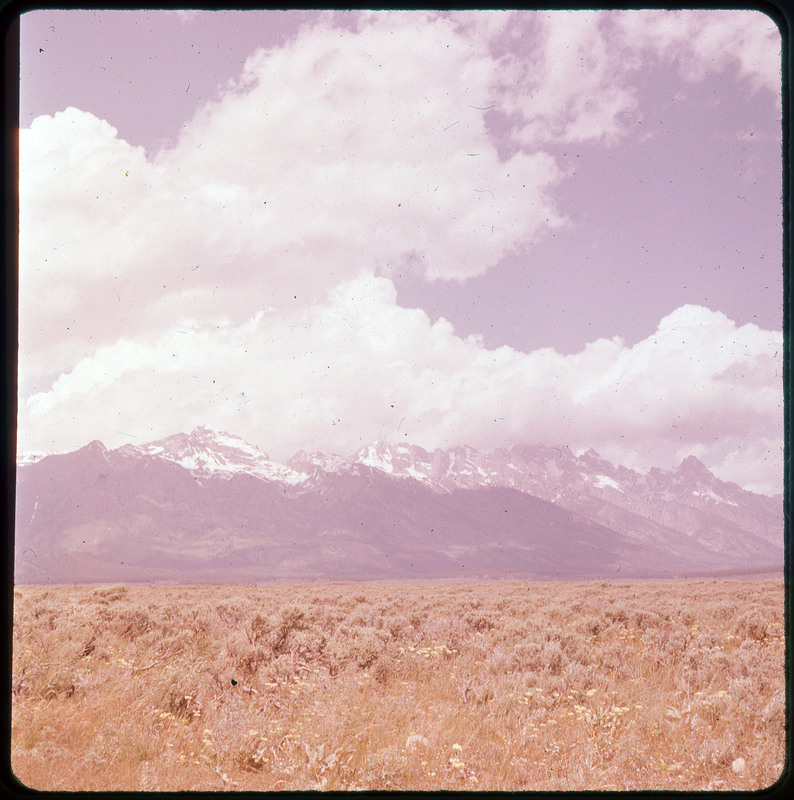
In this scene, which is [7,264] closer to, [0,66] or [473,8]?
[0,66]

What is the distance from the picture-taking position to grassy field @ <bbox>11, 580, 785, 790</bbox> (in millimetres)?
4387

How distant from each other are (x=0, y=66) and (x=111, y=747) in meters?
4.86

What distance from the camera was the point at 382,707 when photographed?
221 inches

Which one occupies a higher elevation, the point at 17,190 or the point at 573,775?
the point at 17,190

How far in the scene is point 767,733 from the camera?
508cm

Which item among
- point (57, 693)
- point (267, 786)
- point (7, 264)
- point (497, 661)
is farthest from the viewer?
point (497, 661)

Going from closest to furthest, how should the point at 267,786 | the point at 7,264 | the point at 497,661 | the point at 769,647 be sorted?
the point at 7,264
the point at 267,786
the point at 497,661
the point at 769,647

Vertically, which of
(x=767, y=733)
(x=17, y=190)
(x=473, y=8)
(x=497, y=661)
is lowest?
(x=497, y=661)

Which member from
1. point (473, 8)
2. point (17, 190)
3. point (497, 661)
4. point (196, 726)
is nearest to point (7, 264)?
point (17, 190)

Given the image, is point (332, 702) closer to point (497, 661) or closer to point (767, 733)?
point (497, 661)

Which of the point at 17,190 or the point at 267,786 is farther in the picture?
the point at 267,786

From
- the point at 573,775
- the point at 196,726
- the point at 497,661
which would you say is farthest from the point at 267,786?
the point at 497,661

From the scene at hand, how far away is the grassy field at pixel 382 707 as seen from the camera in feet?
14.4

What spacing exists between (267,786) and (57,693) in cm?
304
